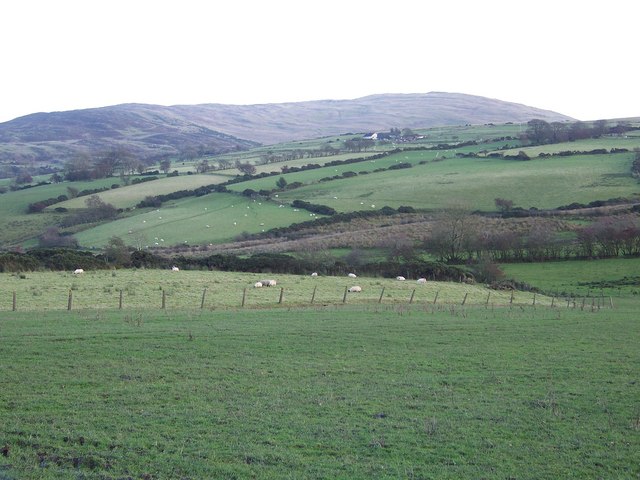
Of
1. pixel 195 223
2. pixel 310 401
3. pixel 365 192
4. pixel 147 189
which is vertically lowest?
pixel 195 223

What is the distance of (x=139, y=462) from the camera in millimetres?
12258

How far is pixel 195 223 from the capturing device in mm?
88688

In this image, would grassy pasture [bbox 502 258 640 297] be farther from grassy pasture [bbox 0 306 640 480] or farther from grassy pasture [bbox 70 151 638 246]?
grassy pasture [bbox 0 306 640 480]

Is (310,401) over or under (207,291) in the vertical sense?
over

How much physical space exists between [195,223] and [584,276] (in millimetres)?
52125

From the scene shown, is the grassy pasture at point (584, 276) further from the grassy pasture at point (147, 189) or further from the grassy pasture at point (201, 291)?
the grassy pasture at point (147, 189)

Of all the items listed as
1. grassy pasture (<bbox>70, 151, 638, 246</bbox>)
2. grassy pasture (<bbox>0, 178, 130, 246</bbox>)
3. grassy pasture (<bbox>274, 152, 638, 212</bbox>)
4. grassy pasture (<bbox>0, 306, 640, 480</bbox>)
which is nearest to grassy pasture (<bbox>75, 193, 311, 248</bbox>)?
grassy pasture (<bbox>70, 151, 638, 246</bbox>)

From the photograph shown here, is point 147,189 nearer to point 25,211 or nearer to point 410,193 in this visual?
point 25,211

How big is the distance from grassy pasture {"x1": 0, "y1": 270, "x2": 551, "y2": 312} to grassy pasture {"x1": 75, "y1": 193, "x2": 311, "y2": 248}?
33.9 metres

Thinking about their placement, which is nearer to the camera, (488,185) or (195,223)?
(195,223)

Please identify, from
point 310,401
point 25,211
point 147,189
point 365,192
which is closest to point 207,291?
point 310,401

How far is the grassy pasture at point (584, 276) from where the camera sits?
5172 cm

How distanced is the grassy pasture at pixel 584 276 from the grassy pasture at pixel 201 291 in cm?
752

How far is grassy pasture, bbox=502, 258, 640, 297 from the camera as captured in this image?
51.7m
